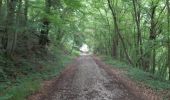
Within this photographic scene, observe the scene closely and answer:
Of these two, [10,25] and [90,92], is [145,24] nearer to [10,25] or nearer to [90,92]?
[10,25]

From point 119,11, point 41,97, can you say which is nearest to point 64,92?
point 41,97

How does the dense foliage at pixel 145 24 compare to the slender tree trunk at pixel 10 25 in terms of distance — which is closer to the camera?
the slender tree trunk at pixel 10 25

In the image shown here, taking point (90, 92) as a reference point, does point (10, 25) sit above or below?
above

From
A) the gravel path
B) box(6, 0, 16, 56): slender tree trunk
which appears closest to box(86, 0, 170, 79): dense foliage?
the gravel path

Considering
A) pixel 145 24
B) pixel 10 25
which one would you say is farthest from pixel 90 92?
pixel 145 24

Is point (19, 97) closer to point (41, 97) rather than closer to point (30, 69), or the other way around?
point (41, 97)

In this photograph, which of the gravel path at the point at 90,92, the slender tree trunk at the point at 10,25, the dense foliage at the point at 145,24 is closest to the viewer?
the gravel path at the point at 90,92

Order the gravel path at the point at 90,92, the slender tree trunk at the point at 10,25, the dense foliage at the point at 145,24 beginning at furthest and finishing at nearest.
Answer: the dense foliage at the point at 145,24 < the slender tree trunk at the point at 10,25 < the gravel path at the point at 90,92

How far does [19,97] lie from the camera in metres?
9.22

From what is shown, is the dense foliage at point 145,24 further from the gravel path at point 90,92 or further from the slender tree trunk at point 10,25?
the slender tree trunk at point 10,25

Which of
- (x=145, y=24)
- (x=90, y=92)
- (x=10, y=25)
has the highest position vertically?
(x=145, y=24)

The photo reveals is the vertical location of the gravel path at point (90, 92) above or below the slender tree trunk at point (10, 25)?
below

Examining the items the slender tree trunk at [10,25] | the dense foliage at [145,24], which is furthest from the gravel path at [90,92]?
the dense foliage at [145,24]

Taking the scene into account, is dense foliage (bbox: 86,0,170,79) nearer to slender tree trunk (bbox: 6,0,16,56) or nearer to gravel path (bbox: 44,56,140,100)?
gravel path (bbox: 44,56,140,100)
